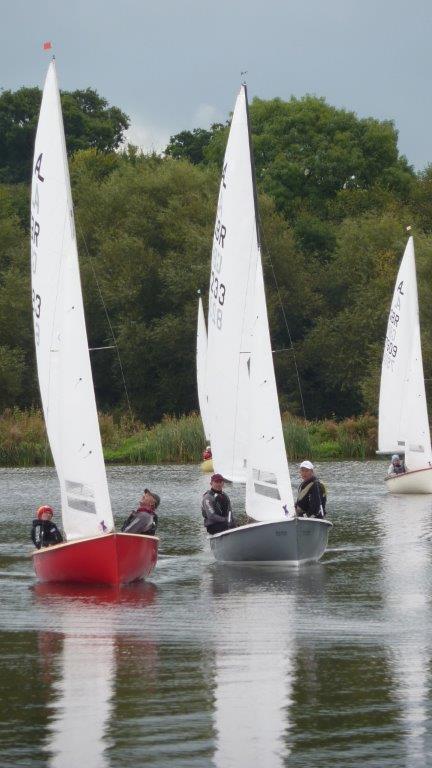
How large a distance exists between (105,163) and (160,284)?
591 inches

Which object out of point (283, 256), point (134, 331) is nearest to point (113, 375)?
point (134, 331)

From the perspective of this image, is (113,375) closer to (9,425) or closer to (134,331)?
(134,331)

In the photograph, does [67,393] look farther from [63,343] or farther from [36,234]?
[36,234]

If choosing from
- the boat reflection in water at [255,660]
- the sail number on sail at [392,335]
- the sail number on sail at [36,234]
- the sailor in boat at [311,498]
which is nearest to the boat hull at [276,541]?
the boat reflection in water at [255,660]

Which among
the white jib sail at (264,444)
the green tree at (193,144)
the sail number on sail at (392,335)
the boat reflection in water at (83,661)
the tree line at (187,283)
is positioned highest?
the green tree at (193,144)

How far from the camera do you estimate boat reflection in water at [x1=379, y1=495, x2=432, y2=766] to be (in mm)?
12531

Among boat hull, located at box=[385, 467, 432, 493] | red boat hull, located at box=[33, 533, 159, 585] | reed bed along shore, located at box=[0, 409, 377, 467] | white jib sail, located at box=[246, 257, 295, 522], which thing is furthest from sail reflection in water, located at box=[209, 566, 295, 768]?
reed bed along shore, located at box=[0, 409, 377, 467]

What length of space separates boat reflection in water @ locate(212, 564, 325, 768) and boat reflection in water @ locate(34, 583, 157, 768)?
914 millimetres

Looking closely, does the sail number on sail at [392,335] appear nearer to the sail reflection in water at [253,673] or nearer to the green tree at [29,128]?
the sail reflection in water at [253,673]

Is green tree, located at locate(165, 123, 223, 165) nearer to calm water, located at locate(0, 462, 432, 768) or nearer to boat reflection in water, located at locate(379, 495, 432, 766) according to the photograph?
boat reflection in water, located at locate(379, 495, 432, 766)

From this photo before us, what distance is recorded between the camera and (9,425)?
57.3 metres

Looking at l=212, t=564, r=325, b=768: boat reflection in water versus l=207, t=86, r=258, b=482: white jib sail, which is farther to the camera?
l=207, t=86, r=258, b=482: white jib sail

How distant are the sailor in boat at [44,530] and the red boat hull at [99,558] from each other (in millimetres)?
568

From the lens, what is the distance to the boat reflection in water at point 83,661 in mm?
12086
